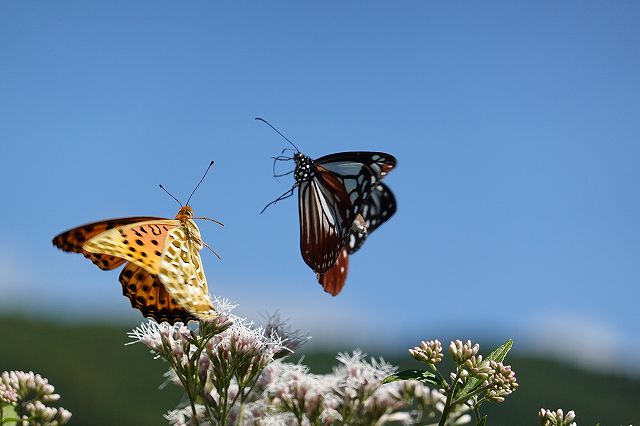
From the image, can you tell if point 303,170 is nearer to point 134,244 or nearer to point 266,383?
point 266,383

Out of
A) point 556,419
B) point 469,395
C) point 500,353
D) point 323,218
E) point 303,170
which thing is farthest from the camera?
point 303,170

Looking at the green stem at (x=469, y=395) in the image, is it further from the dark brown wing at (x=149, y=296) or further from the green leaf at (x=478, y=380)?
the dark brown wing at (x=149, y=296)

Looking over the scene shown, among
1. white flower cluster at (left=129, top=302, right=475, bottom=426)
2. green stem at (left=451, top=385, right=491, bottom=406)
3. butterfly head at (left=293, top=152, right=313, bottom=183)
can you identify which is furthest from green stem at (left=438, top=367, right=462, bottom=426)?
butterfly head at (left=293, top=152, right=313, bottom=183)

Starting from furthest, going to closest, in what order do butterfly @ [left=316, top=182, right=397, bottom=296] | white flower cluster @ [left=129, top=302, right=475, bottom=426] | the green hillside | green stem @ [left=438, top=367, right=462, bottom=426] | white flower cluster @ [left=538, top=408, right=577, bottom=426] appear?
the green hillside < butterfly @ [left=316, top=182, right=397, bottom=296] < white flower cluster @ [left=129, top=302, right=475, bottom=426] < white flower cluster @ [left=538, top=408, right=577, bottom=426] < green stem @ [left=438, top=367, right=462, bottom=426]

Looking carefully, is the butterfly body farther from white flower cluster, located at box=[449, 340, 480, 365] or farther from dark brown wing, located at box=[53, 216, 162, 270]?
white flower cluster, located at box=[449, 340, 480, 365]

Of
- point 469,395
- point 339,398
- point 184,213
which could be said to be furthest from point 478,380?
point 184,213

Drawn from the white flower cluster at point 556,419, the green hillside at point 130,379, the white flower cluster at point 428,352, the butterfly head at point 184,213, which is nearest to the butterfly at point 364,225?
the butterfly head at point 184,213

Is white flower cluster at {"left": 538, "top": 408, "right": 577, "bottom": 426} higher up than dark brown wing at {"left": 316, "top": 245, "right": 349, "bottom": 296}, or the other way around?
dark brown wing at {"left": 316, "top": 245, "right": 349, "bottom": 296}
